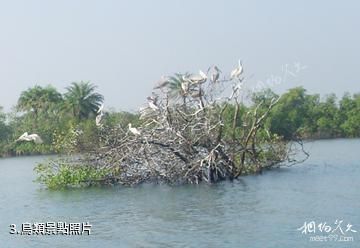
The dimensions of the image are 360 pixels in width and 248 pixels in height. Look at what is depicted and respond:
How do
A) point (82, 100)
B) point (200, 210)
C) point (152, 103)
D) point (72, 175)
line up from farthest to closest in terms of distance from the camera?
point (82, 100)
point (72, 175)
point (152, 103)
point (200, 210)

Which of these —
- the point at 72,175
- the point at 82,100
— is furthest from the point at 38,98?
the point at 72,175

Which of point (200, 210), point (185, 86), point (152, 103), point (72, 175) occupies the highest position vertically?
point (185, 86)

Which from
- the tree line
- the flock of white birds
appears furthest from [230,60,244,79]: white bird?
the tree line

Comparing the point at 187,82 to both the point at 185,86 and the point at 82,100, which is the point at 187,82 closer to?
the point at 185,86

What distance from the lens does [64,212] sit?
1580 centimetres

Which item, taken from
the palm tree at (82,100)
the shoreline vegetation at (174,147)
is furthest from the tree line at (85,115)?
the shoreline vegetation at (174,147)

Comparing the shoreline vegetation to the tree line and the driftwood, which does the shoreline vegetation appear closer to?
the driftwood

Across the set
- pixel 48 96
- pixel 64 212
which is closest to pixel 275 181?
pixel 64 212

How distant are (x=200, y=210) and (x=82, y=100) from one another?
117ft

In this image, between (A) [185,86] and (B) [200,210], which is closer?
(B) [200,210]

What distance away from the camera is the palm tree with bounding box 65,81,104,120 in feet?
161

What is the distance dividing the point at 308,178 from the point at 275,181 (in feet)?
3.67

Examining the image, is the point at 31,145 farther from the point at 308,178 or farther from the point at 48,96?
the point at 308,178

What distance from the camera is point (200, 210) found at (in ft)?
48.3
